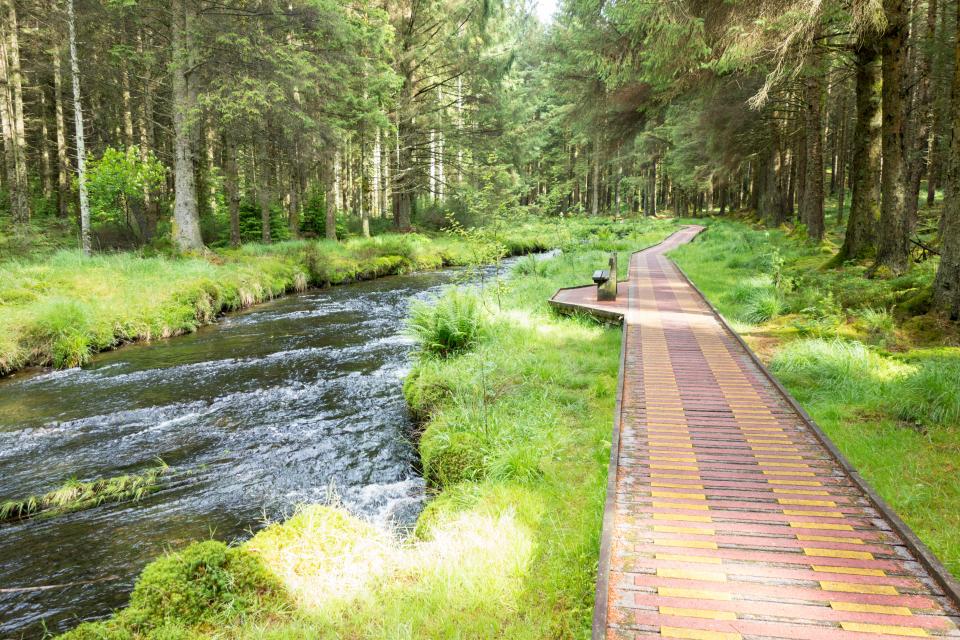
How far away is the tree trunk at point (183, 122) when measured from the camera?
16.3 m

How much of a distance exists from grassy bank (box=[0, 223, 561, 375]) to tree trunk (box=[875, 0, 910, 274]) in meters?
7.81

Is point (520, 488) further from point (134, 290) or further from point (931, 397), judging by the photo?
point (134, 290)

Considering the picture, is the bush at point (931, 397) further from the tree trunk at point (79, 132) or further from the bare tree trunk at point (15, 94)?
the bare tree trunk at point (15, 94)

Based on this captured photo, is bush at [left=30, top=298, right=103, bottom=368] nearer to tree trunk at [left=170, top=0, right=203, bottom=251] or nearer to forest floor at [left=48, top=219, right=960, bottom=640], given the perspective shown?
forest floor at [left=48, top=219, right=960, bottom=640]

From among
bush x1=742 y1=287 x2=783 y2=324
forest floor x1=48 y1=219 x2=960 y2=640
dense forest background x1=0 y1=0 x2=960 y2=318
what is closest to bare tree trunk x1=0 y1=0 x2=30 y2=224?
dense forest background x1=0 y1=0 x2=960 y2=318

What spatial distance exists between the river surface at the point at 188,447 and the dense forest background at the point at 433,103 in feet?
16.3

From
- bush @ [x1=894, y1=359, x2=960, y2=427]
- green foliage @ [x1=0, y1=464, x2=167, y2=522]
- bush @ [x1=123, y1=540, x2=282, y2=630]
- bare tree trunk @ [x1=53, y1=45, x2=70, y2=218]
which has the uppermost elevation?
bare tree trunk @ [x1=53, y1=45, x2=70, y2=218]

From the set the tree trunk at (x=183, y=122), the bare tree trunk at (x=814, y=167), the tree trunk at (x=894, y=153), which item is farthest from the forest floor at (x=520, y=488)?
the tree trunk at (x=183, y=122)

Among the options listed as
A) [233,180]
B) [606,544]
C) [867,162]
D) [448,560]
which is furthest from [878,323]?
[233,180]

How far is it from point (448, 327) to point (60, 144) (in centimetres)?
2095

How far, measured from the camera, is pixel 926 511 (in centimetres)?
435

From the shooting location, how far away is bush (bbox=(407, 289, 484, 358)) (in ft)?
32.2

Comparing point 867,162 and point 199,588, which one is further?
point 867,162

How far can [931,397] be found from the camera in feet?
20.1
